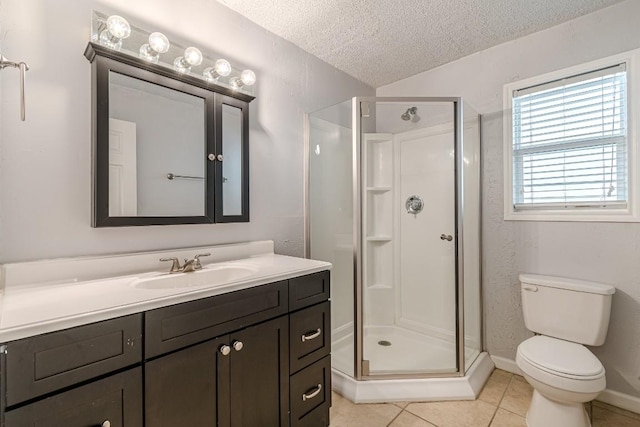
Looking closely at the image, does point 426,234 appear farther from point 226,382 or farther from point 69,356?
point 69,356

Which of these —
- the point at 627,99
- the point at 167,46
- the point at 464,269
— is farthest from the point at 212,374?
the point at 627,99

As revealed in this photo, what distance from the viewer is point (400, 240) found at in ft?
8.61

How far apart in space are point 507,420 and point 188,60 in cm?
253

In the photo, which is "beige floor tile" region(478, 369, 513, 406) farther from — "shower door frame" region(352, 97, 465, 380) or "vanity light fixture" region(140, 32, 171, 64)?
"vanity light fixture" region(140, 32, 171, 64)

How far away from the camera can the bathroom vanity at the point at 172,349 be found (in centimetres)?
76

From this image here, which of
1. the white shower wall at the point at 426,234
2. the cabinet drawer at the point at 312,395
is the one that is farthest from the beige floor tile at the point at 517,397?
the cabinet drawer at the point at 312,395

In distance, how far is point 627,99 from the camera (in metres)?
1.72

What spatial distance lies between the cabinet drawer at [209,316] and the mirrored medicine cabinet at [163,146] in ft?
1.90

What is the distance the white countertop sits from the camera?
773 millimetres

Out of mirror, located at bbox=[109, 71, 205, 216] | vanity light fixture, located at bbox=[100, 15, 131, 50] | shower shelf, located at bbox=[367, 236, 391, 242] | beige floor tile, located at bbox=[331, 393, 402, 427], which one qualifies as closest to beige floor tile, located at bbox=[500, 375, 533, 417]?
beige floor tile, located at bbox=[331, 393, 402, 427]

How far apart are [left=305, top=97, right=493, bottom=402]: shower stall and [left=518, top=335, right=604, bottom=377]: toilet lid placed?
0.42 m

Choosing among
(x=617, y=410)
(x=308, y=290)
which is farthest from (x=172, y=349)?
(x=617, y=410)

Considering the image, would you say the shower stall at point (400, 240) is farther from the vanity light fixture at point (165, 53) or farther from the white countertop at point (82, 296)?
the white countertop at point (82, 296)

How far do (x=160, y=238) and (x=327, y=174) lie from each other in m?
1.19
